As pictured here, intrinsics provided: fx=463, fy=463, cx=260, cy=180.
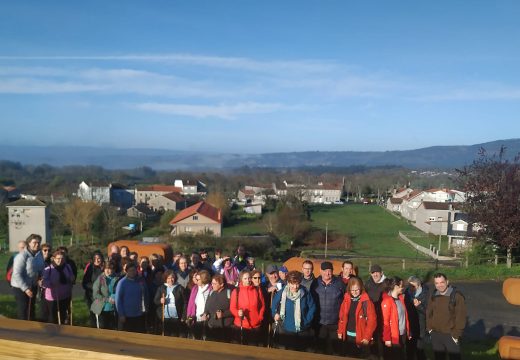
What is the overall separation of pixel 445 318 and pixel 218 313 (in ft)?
9.25

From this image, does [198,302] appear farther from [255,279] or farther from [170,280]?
[255,279]

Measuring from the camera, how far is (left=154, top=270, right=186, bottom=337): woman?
642 centimetres

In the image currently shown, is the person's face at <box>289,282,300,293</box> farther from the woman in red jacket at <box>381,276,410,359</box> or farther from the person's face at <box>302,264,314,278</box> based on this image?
the woman in red jacket at <box>381,276,410,359</box>

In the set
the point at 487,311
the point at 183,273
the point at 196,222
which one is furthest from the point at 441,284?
the point at 196,222

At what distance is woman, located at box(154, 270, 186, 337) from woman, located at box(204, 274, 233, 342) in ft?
1.79

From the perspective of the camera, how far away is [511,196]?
46.1 feet

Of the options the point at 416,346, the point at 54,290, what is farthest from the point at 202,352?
the point at 54,290

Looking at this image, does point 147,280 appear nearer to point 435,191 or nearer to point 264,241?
point 264,241

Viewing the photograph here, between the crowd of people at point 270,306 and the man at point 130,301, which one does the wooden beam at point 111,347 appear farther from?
the man at point 130,301

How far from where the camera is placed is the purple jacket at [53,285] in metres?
6.49

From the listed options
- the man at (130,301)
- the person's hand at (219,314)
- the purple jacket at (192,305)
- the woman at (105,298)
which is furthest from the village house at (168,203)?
the person's hand at (219,314)

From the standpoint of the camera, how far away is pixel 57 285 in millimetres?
6562

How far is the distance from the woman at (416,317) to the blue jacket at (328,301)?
0.85 m

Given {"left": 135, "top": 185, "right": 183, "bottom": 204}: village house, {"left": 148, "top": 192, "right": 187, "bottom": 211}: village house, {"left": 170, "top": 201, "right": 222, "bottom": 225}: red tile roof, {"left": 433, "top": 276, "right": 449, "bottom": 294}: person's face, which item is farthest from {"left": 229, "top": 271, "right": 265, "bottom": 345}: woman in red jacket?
{"left": 135, "top": 185, "right": 183, "bottom": 204}: village house
